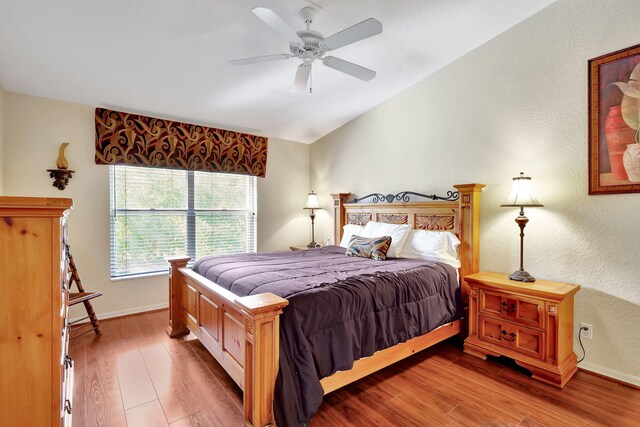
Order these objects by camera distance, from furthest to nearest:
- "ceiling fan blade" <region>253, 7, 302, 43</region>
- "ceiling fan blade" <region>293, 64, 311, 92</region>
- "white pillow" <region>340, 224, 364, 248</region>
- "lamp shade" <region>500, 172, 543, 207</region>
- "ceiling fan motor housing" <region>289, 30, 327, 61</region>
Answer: "white pillow" <region>340, 224, 364, 248</region>
"lamp shade" <region>500, 172, 543, 207</region>
"ceiling fan blade" <region>293, 64, 311, 92</region>
"ceiling fan motor housing" <region>289, 30, 327, 61</region>
"ceiling fan blade" <region>253, 7, 302, 43</region>

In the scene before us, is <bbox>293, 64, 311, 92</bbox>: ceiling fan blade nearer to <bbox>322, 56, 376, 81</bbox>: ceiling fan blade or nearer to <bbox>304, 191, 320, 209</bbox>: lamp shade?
<bbox>322, 56, 376, 81</bbox>: ceiling fan blade

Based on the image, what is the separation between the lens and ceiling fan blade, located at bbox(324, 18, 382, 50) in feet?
6.26

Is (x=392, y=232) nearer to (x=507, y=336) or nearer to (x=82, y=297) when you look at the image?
(x=507, y=336)

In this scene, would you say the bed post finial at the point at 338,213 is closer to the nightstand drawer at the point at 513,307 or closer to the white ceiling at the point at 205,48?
the white ceiling at the point at 205,48

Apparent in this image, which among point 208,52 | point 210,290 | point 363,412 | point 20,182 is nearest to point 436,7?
point 208,52

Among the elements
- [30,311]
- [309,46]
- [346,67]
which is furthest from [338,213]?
[30,311]

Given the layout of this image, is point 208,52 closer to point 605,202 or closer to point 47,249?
point 47,249

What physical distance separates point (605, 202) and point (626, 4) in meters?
1.45

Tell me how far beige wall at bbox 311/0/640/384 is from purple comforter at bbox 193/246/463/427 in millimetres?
920

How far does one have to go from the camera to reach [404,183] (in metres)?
3.95

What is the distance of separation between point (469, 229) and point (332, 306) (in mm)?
1842

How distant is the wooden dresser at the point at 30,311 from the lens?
1.12 metres

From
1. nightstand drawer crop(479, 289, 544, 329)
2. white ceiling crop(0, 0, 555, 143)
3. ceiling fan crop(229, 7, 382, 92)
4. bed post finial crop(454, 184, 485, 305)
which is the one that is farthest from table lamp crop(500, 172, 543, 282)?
ceiling fan crop(229, 7, 382, 92)

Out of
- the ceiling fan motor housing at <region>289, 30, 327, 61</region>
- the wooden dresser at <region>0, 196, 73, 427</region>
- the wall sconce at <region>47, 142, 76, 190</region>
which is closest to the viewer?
the wooden dresser at <region>0, 196, 73, 427</region>
